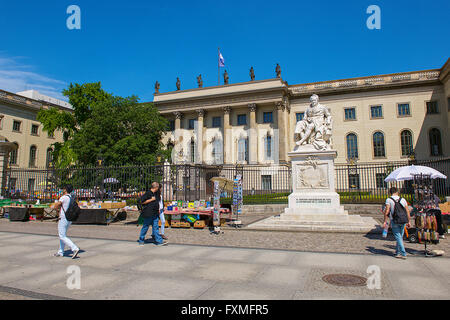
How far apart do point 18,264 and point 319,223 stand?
382 inches

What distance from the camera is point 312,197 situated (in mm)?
12602

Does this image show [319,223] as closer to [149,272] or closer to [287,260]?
[287,260]

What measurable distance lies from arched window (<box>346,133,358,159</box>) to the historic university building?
0.13m

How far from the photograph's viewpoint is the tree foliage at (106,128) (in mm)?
37188

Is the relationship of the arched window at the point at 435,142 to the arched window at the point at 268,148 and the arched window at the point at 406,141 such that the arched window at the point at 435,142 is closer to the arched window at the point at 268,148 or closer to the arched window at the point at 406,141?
the arched window at the point at 406,141

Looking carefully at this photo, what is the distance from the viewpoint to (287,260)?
22.4ft

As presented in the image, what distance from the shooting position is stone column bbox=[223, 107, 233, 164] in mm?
45875

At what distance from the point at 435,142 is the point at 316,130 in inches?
1402

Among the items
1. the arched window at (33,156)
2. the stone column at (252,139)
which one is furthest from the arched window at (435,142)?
the arched window at (33,156)

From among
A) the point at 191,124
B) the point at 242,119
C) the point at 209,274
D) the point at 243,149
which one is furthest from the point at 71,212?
the point at 191,124

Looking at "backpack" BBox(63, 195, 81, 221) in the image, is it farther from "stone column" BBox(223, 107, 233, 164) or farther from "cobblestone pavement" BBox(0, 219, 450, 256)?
"stone column" BBox(223, 107, 233, 164)

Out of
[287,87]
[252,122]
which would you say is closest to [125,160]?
[252,122]

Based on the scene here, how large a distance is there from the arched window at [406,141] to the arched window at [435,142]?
7.81 feet
